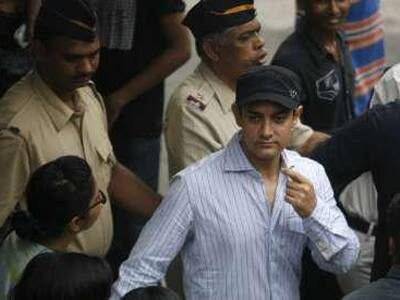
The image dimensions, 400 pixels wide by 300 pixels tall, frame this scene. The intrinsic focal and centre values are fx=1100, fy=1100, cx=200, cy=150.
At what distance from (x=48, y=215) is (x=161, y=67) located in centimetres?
175

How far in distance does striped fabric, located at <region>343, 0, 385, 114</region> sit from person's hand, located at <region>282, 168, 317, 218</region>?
81.5 inches

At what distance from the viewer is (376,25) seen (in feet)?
18.9

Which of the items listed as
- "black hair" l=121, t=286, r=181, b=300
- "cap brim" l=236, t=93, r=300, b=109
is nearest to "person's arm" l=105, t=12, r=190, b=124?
"cap brim" l=236, t=93, r=300, b=109

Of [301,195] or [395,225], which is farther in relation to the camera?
[301,195]

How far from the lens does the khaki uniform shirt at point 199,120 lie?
13.7 feet

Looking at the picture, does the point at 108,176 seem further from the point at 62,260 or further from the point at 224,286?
the point at 62,260

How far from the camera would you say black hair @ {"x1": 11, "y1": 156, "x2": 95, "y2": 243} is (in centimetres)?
349

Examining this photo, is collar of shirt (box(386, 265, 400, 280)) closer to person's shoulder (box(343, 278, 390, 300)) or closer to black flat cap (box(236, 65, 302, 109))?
person's shoulder (box(343, 278, 390, 300))

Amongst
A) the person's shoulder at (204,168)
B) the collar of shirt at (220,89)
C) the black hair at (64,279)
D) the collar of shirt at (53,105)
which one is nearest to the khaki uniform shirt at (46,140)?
the collar of shirt at (53,105)

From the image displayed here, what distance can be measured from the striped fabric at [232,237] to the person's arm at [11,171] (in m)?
0.50

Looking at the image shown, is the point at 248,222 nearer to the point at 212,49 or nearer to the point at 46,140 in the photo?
the point at 46,140

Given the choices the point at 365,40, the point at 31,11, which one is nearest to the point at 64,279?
the point at 31,11

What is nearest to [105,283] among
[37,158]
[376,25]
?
[37,158]

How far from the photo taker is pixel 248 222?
3.50 metres
